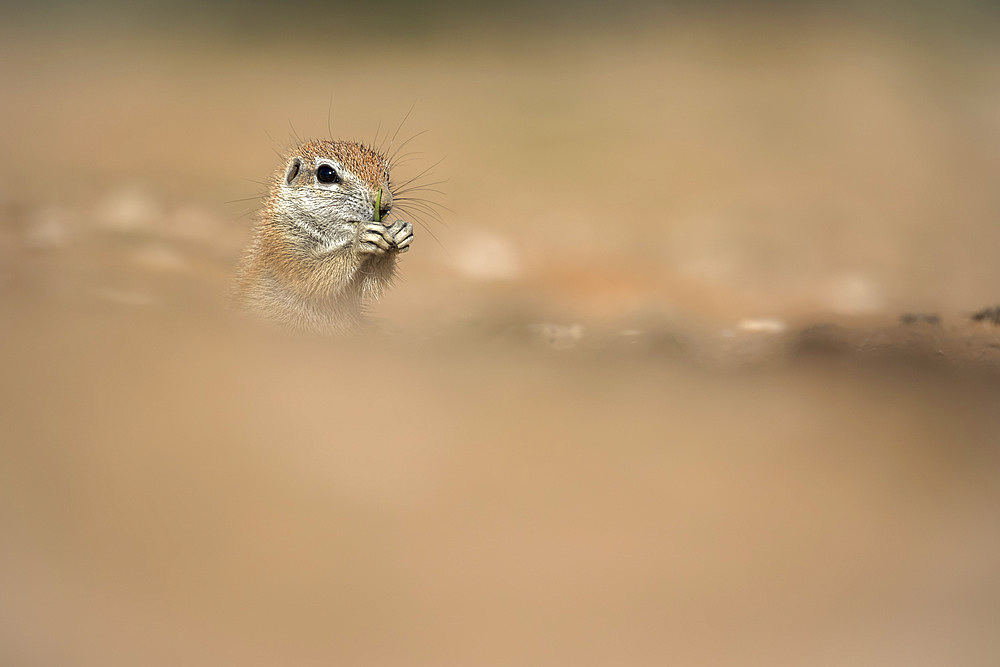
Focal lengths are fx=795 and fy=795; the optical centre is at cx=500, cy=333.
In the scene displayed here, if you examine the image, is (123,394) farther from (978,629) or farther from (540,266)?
(540,266)

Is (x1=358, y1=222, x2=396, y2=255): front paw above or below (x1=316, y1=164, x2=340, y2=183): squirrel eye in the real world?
below

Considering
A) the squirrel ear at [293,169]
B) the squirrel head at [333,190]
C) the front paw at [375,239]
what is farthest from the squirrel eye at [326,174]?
the front paw at [375,239]

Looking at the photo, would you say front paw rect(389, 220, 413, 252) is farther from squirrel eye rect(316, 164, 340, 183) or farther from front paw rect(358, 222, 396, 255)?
squirrel eye rect(316, 164, 340, 183)

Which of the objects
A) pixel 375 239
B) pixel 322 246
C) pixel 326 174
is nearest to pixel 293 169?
pixel 326 174

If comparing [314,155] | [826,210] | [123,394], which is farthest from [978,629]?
[826,210]

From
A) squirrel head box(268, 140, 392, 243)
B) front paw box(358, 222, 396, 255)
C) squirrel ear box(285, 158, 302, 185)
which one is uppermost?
squirrel ear box(285, 158, 302, 185)

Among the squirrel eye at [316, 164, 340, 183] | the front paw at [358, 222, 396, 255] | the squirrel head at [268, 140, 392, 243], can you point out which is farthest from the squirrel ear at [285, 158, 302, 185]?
the front paw at [358, 222, 396, 255]

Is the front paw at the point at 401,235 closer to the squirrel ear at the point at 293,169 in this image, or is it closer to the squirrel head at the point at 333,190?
the squirrel head at the point at 333,190

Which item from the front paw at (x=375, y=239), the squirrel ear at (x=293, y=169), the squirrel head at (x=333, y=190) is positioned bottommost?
the front paw at (x=375, y=239)
